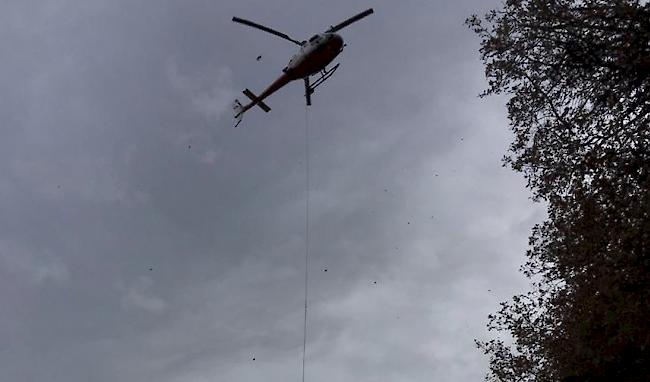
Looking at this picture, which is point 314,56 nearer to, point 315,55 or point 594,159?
point 315,55

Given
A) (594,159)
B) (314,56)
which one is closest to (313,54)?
(314,56)

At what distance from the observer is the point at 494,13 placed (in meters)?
15.1

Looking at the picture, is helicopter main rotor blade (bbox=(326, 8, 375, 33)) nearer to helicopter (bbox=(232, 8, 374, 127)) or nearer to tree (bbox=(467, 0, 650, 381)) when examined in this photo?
helicopter (bbox=(232, 8, 374, 127))

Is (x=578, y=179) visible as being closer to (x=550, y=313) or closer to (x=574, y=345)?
(x=574, y=345)

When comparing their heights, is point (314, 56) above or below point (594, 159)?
above

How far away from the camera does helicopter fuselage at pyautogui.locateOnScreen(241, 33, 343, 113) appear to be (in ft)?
85.5

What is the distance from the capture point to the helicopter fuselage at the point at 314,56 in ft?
85.5

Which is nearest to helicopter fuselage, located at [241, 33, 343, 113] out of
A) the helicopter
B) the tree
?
the helicopter

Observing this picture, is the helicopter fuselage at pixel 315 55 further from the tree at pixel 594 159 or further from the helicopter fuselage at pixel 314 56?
the tree at pixel 594 159

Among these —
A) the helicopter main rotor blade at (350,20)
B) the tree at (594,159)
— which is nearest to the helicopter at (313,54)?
the helicopter main rotor blade at (350,20)

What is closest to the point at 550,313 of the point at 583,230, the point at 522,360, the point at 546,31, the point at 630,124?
the point at 522,360

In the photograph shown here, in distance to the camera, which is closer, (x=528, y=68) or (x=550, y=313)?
(x=528, y=68)

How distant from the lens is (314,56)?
1037 inches

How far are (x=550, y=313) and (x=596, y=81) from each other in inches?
346
